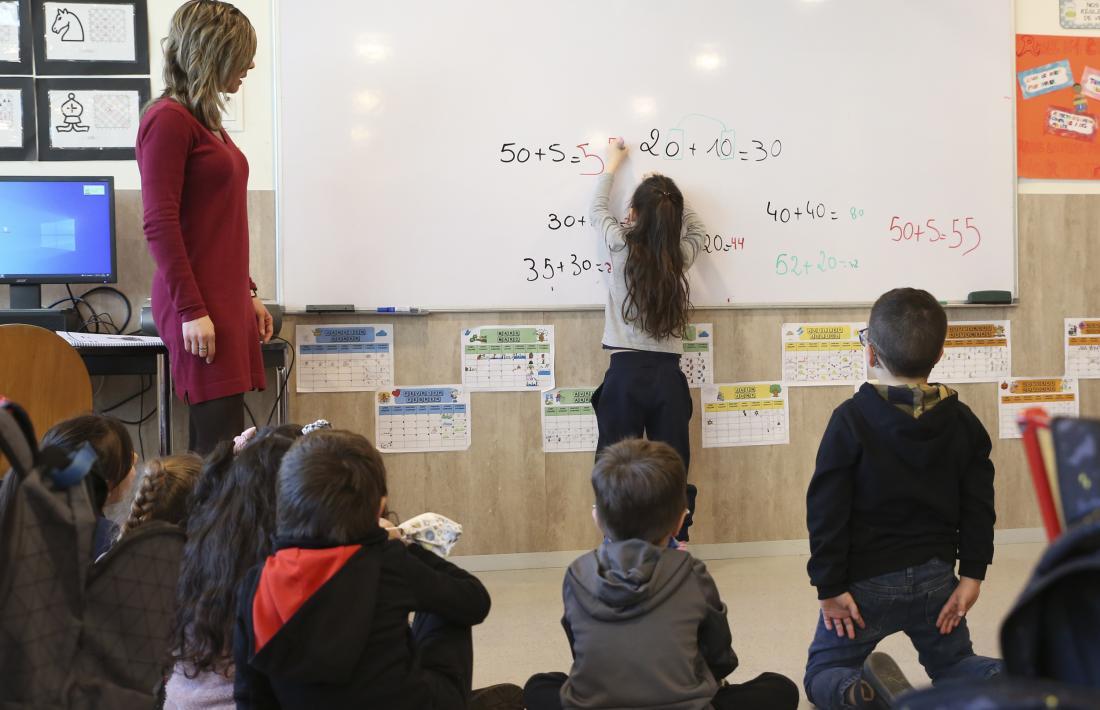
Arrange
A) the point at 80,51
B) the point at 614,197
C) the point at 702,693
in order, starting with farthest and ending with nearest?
1. the point at 614,197
2. the point at 80,51
3. the point at 702,693

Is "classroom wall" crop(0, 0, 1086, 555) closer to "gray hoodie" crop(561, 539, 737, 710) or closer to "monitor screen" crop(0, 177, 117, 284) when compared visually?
"monitor screen" crop(0, 177, 117, 284)

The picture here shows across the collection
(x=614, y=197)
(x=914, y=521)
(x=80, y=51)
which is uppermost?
(x=80, y=51)

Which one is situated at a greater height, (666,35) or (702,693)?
(666,35)

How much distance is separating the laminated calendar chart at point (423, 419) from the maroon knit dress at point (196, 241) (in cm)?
88

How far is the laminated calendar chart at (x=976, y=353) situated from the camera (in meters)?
3.29

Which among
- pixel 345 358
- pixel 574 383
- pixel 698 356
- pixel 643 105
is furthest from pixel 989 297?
pixel 345 358

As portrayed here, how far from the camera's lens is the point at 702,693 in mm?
1334

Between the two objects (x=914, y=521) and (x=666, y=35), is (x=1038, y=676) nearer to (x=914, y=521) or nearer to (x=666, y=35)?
(x=914, y=521)

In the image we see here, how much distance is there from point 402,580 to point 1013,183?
2969 mm

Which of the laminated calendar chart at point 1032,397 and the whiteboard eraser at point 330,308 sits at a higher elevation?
the whiteboard eraser at point 330,308

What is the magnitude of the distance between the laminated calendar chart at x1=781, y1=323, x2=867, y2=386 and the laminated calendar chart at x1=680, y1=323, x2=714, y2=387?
0.89 ft

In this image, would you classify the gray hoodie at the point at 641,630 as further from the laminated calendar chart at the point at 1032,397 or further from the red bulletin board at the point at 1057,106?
the red bulletin board at the point at 1057,106

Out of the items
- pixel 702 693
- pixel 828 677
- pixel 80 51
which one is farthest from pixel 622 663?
pixel 80 51

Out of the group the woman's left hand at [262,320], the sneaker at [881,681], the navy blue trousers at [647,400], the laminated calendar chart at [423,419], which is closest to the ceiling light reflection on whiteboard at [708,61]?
the navy blue trousers at [647,400]
